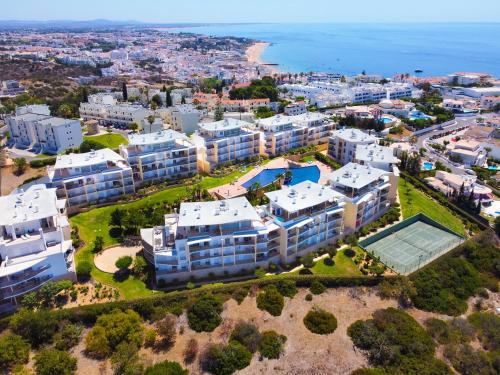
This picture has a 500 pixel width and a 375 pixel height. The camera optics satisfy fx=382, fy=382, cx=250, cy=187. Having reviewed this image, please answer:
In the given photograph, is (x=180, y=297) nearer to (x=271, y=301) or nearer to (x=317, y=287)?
(x=271, y=301)

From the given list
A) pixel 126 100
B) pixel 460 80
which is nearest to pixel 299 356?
pixel 126 100

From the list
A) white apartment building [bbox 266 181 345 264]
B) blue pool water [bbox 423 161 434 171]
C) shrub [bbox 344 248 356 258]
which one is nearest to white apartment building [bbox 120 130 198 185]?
white apartment building [bbox 266 181 345 264]

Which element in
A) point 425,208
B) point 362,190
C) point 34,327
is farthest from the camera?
point 425,208

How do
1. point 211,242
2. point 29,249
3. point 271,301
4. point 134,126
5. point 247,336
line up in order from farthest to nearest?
point 134,126 < point 211,242 < point 29,249 < point 271,301 < point 247,336

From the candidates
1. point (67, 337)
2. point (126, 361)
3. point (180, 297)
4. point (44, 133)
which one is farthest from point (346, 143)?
point (44, 133)

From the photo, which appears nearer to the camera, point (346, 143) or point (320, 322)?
point (320, 322)

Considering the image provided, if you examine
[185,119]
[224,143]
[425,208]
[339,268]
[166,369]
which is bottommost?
[425,208]
